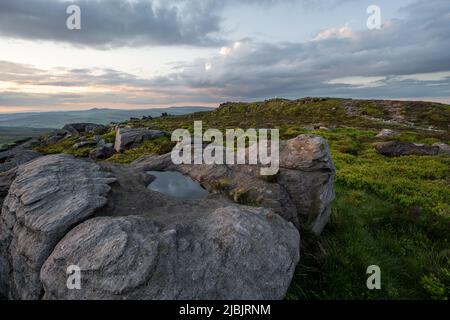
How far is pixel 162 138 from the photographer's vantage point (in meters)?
42.9

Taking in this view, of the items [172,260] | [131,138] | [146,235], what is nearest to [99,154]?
[131,138]

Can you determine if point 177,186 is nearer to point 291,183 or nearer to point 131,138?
point 291,183

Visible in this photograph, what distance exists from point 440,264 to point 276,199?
6.33m

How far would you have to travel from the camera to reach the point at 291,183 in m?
12.7

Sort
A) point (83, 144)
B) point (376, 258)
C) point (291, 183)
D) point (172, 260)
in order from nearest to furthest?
point (172, 260) < point (376, 258) < point (291, 183) < point (83, 144)

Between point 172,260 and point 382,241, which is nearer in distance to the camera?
point 172,260

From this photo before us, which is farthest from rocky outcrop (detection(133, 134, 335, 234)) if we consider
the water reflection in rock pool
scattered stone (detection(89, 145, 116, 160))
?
scattered stone (detection(89, 145, 116, 160))

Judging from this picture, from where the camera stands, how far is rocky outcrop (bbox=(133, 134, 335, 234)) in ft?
39.0

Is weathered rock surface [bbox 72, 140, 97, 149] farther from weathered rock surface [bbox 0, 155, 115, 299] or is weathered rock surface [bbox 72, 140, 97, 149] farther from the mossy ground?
weathered rock surface [bbox 0, 155, 115, 299]

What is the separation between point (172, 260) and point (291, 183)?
708cm

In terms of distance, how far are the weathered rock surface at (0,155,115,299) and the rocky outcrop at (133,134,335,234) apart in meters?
5.11

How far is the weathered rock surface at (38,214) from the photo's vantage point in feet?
27.6

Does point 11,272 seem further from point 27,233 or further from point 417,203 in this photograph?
point 417,203
